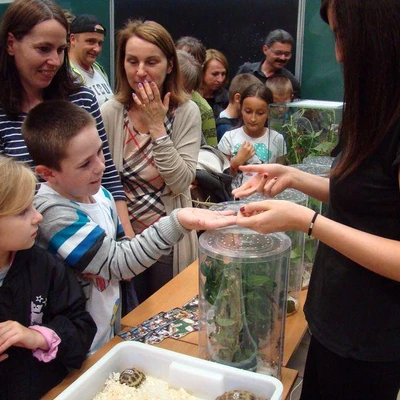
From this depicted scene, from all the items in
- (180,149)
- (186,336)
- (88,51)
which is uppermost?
(88,51)

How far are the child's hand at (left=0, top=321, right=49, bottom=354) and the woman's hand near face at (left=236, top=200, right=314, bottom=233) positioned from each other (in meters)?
0.50

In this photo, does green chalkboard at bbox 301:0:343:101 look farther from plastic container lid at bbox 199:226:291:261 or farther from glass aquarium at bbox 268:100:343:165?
plastic container lid at bbox 199:226:291:261

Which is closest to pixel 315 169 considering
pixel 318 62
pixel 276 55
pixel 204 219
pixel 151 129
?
pixel 151 129

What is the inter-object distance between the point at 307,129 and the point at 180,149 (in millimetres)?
564

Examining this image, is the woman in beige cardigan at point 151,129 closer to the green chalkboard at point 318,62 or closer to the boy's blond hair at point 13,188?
the boy's blond hair at point 13,188

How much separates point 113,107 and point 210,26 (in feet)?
Answer: 10.0

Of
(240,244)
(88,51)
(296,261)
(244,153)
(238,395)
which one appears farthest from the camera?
(88,51)

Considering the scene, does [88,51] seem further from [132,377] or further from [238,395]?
[238,395]

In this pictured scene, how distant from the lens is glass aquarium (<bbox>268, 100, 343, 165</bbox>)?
6.36 feet

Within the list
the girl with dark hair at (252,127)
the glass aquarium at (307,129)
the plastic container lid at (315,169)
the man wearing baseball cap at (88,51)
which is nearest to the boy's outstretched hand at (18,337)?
the plastic container lid at (315,169)

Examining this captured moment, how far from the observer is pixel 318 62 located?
4211 mm

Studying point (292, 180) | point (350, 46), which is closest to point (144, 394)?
point (292, 180)

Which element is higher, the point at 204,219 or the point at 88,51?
the point at 88,51

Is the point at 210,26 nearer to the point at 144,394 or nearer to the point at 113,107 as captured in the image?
the point at 113,107
